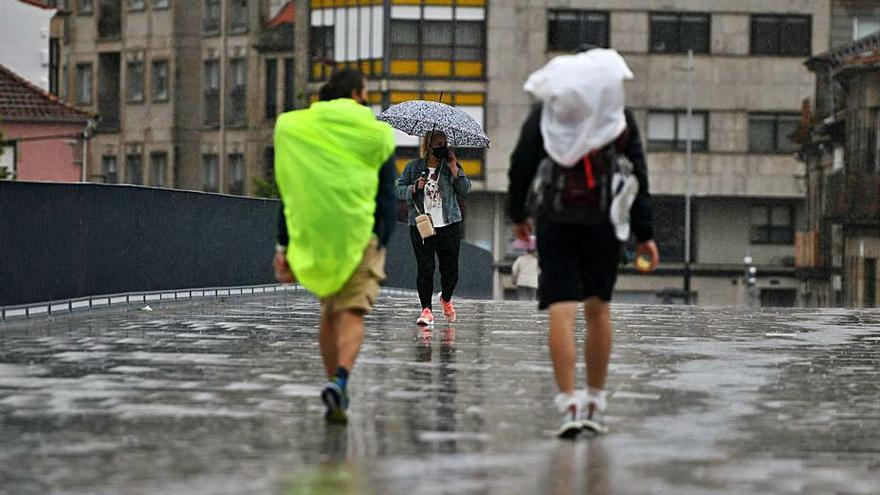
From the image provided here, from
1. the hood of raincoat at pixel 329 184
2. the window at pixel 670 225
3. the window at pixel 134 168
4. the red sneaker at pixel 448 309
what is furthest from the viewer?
the window at pixel 134 168

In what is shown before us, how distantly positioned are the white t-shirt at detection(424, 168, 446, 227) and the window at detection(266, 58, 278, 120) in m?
65.0

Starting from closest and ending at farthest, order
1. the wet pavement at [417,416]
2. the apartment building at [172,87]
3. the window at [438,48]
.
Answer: the wet pavement at [417,416] < the window at [438,48] < the apartment building at [172,87]

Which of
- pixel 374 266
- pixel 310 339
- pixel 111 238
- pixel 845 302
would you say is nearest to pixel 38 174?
pixel 845 302

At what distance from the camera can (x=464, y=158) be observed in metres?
75.2

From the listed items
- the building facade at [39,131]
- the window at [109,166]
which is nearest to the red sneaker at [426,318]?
the building facade at [39,131]

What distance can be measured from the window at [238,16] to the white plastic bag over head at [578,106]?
7411 cm

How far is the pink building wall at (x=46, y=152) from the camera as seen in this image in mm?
64750

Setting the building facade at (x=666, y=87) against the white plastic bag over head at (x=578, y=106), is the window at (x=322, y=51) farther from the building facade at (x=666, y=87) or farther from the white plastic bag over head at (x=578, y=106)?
the white plastic bag over head at (x=578, y=106)

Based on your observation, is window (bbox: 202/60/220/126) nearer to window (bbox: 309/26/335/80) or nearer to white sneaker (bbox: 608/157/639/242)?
window (bbox: 309/26/335/80)

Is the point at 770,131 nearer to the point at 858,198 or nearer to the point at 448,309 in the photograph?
the point at 858,198

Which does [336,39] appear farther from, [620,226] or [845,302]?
[620,226]

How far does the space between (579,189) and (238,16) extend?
245 feet

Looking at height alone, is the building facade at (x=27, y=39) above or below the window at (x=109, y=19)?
below

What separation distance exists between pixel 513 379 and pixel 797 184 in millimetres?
66732
